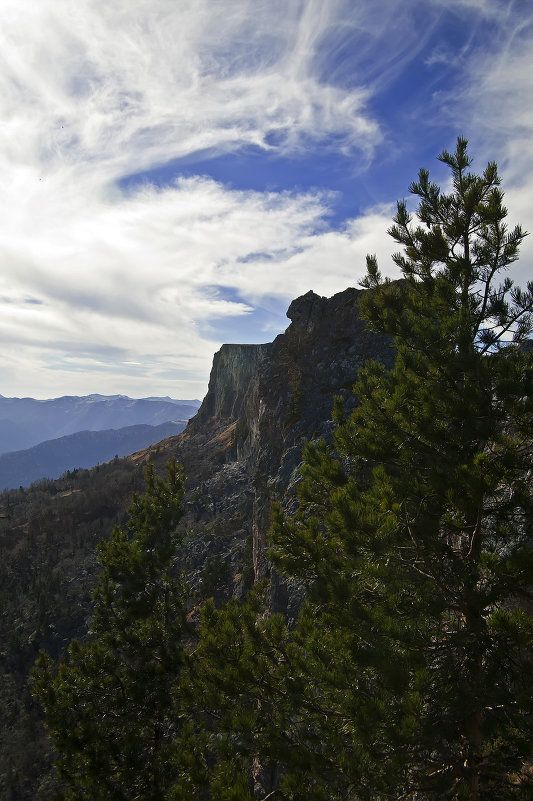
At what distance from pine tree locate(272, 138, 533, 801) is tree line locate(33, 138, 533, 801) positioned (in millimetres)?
32

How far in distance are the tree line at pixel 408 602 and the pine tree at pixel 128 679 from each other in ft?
0.35

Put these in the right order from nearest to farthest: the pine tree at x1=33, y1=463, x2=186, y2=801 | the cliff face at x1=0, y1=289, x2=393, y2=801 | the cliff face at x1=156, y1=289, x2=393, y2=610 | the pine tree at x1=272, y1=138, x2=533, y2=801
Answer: the pine tree at x1=272, y1=138, x2=533, y2=801 < the pine tree at x1=33, y1=463, x2=186, y2=801 < the cliff face at x1=156, y1=289, x2=393, y2=610 < the cliff face at x1=0, y1=289, x2=393, y2=801

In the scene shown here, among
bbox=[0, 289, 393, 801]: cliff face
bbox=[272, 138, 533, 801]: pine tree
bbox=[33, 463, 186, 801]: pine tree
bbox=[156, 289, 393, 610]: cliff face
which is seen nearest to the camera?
bbox=[272, 138, 533, 801]: pine tree

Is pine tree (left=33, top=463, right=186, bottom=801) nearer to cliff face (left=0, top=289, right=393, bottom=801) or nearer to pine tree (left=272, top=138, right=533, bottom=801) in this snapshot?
pine tree (left=272, top=138, right=533, bottom=801)

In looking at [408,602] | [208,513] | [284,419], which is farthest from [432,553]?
[208,513]

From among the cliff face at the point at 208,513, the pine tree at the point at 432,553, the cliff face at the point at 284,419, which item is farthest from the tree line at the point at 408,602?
the cliff face at the point at 208,513

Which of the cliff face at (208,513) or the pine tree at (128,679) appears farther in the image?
the cliff face at (208,513)

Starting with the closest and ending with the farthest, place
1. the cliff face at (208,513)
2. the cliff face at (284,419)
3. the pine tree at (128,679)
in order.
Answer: the pine tree at (128,679) < the cliff face at (284,419) < the cliff face at (208,513)

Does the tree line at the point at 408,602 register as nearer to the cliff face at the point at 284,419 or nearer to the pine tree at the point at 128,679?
the pine tree at the point at 128,679

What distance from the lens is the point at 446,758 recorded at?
18.6 ft

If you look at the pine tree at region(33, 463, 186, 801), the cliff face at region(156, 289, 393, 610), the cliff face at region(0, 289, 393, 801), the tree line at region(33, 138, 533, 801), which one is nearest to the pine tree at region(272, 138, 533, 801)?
the tree line at region(33, 138, 533, 801)

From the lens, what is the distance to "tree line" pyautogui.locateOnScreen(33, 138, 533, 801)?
17.1ft

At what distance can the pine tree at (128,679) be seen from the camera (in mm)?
8875

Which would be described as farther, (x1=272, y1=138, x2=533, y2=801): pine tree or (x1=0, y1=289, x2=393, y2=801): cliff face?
(x1=0, y1=289, x2=393, y2=801): cliff face
